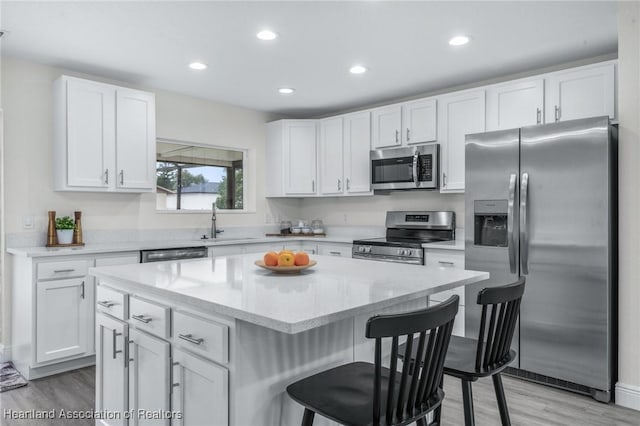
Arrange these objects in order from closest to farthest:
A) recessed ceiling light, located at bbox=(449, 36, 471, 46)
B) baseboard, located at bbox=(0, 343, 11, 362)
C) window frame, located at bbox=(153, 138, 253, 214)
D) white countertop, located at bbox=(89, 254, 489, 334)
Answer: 1. white countertop, located at bbox=(89, 254, 489, 334)
2. recessed ceiling light, located at bbox=(449, 36, 471, 46)
3. baseboard, located at bbox=(0, 343, 11, 362)
4. window frame, located at bbox=(153, 138, 253, 214)

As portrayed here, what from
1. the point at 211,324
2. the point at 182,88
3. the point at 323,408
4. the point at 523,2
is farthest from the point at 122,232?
the point at 523,2

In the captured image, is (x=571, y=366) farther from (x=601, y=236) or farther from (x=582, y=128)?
(x=582, y=128)

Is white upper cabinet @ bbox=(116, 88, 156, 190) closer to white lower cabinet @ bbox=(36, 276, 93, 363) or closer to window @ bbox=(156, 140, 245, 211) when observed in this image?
window @ bbox=(156, 140, 245, 211)

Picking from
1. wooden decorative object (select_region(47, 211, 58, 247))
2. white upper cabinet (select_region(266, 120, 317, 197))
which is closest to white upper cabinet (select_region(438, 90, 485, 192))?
white upper cabinet (select_region(266, 120, 317, 197))

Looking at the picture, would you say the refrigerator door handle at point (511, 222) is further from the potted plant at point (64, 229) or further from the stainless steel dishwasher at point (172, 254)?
the potted plant at point (64, 229)

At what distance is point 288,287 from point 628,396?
93.8 inches

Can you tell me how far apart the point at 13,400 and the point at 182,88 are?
302cm

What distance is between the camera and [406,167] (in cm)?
446

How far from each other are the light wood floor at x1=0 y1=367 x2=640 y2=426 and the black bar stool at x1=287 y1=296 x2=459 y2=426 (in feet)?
4.19

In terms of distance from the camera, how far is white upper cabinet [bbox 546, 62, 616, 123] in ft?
10.7

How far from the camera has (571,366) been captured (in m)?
2.95

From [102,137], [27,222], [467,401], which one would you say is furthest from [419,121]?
[27,222]

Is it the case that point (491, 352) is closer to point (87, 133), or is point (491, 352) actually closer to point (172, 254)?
point (172, 254)

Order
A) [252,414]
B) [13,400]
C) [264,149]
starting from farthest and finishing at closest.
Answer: [264,149]
[13,400]
[252,414]
